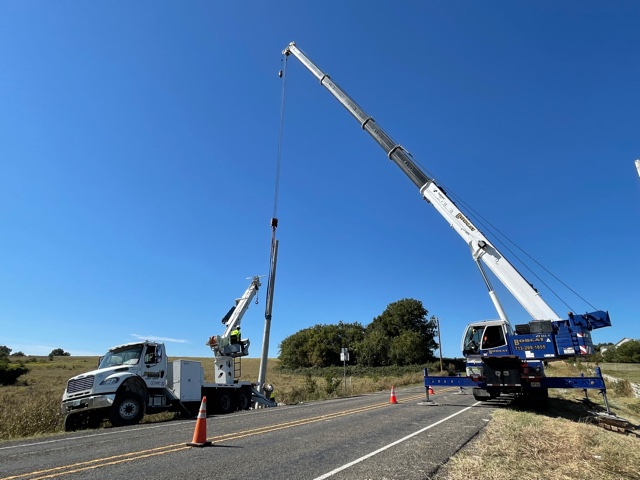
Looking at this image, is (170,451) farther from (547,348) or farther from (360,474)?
(547,348)

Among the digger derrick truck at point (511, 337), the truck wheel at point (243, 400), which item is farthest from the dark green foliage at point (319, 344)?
the digger derrick truck at point (511, 337)

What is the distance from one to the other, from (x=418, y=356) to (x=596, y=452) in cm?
5556

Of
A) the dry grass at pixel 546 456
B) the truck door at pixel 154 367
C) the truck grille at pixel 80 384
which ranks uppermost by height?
the truck door at pixel 154 367

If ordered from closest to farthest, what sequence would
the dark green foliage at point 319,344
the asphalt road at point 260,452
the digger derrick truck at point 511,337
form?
the asphalt road at point 260,452, the digger derrick truck at point 511,337, the dark green foliage at point 319,344

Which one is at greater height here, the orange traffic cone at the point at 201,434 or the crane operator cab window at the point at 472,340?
the crane operator cab window at the point at 472,340

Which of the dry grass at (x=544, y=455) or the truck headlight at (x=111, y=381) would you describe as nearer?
the dry grass at (x=544, y=455)

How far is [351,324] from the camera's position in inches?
3327

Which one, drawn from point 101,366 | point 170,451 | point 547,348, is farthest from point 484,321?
point 101,366

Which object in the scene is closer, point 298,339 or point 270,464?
point 270,464

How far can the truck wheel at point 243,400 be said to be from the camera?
1820 centimetres

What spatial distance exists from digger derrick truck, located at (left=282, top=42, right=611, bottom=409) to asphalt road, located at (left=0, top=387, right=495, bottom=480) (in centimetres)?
224

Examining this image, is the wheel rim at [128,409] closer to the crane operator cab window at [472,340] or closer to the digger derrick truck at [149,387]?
the digger derrick truck at [149,387]

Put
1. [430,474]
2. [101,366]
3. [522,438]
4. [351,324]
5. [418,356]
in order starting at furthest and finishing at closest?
[351,324], [418,356], [101,366], [522,438], [430,474]

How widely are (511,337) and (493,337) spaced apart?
162 cm
